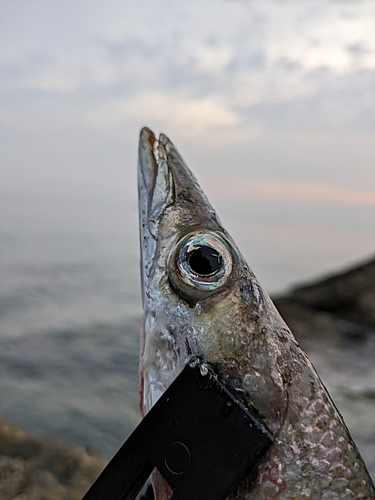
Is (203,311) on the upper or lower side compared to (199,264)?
lower

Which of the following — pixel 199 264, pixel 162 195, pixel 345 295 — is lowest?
pixel 345 295

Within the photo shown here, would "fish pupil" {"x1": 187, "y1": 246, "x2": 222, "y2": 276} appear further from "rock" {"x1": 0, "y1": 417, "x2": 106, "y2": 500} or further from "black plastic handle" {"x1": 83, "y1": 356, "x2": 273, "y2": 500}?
"rock" {"x1": 0, "y1": 417, "x2": 106, "y2": 500}

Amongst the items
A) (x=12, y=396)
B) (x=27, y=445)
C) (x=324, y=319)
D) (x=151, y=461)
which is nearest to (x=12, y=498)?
(x=27, y=445)

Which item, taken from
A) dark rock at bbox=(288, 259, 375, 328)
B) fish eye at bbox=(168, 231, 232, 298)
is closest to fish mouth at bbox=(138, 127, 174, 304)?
fish eye at bbox=(168, 231, 232, 298)

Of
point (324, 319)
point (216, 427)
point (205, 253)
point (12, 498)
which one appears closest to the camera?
point (216, 427)

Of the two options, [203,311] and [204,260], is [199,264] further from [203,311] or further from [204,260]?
[203,311]

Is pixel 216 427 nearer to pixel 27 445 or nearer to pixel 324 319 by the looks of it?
pixel 27 445

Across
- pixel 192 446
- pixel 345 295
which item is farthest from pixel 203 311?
pixel 345 295
